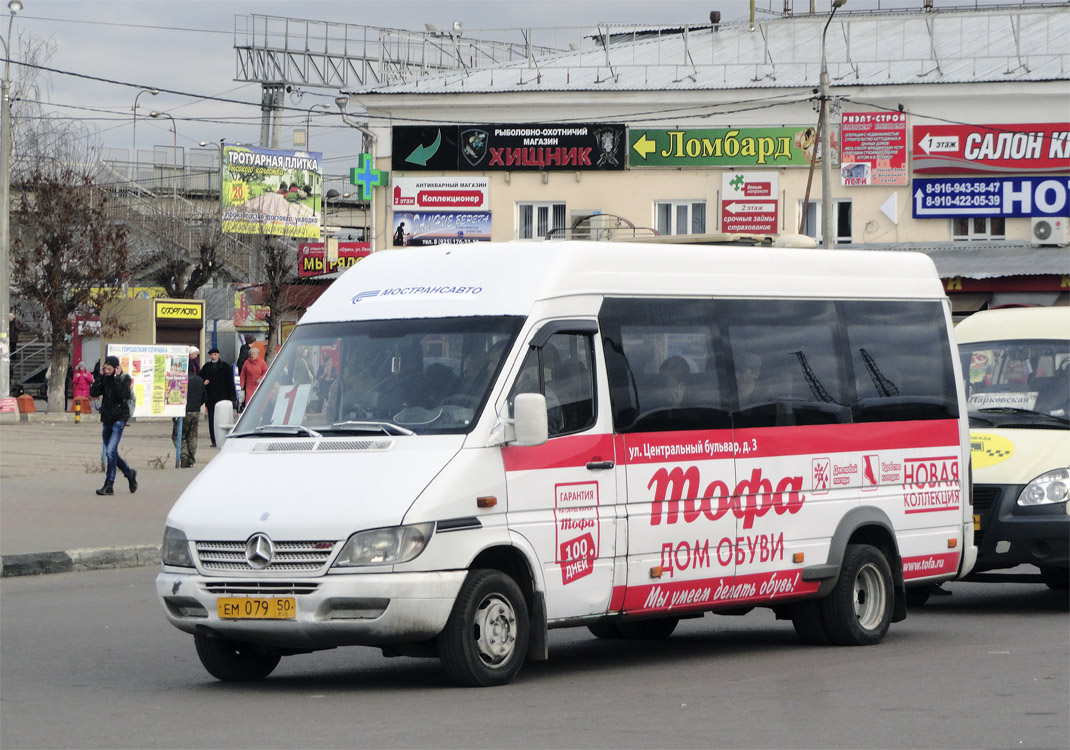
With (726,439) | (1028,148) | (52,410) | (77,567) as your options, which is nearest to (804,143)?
(1028,148)

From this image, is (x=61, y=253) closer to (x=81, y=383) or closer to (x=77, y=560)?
(x=81, y=383)

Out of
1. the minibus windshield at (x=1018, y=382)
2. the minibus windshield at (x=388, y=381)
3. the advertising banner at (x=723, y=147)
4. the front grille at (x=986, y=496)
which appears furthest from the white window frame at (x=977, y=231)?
the minibus windshield at (x=388, y=381)

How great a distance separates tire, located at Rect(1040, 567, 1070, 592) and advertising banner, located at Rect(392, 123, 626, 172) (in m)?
30.6

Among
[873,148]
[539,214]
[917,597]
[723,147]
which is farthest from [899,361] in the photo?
[539,214]

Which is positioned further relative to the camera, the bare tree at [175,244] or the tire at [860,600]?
the bare tree at [175,244]

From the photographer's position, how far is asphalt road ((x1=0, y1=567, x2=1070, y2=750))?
24.1 ft

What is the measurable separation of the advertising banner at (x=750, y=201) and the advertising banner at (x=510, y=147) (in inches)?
116

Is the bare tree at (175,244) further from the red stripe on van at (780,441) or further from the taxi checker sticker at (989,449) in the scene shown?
the red stripe on van at (780,441)

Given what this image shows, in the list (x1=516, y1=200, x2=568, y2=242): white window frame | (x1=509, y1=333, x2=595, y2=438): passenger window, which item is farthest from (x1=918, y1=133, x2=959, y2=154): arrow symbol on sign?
(x1=509, y1=333, x2=595, y2=438): passenger window

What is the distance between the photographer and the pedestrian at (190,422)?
85.4ft

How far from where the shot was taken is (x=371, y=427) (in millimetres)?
8766

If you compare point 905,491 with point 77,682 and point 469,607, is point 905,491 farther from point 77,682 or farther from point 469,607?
point 77,682

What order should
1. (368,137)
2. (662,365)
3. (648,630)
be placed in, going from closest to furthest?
(662,365) → (648,630) → (368,137)

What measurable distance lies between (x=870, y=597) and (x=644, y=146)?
3306cm
